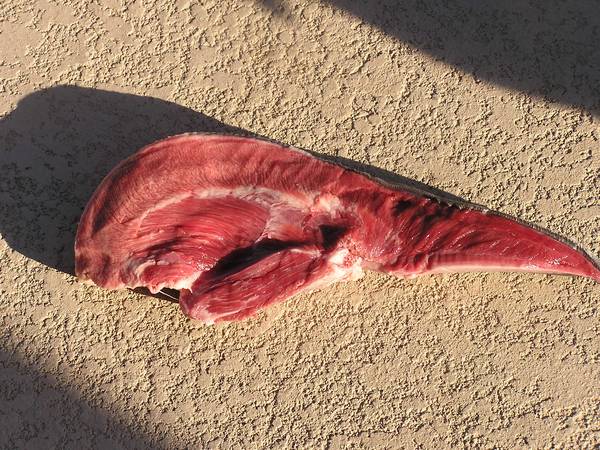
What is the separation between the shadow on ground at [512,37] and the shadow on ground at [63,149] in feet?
3.12

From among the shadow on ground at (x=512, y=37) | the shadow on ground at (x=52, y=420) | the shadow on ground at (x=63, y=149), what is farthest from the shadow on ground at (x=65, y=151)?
the shadow on ground at (x=512, y=37)

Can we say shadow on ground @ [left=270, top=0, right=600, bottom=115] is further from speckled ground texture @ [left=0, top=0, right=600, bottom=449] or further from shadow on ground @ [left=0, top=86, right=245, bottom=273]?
shadow on ground @ [left=0, top=86, right=245, bottom=273]

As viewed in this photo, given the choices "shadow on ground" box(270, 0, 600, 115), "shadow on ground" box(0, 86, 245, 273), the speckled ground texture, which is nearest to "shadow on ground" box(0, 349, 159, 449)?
the speckled ground texture

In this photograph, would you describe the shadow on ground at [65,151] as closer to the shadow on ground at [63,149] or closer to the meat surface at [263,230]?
the shadow on ground at [63,149]

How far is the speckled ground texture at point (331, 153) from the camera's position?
2520mm

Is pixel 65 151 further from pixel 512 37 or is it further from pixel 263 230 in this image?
pixel 512 37

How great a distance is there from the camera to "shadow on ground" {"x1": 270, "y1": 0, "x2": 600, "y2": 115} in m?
2.83

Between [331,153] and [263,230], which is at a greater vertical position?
[331,153]

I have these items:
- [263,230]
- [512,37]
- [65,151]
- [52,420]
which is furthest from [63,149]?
[512,37]

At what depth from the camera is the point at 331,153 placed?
2766 millimetres

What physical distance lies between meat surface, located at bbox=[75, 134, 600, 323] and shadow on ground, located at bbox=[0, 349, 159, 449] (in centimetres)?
49

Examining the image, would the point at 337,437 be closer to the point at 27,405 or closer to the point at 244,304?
the point at 244,304

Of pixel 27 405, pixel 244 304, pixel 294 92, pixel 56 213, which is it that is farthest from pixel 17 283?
pixel 294 92

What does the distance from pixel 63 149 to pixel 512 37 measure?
81.4 inches
